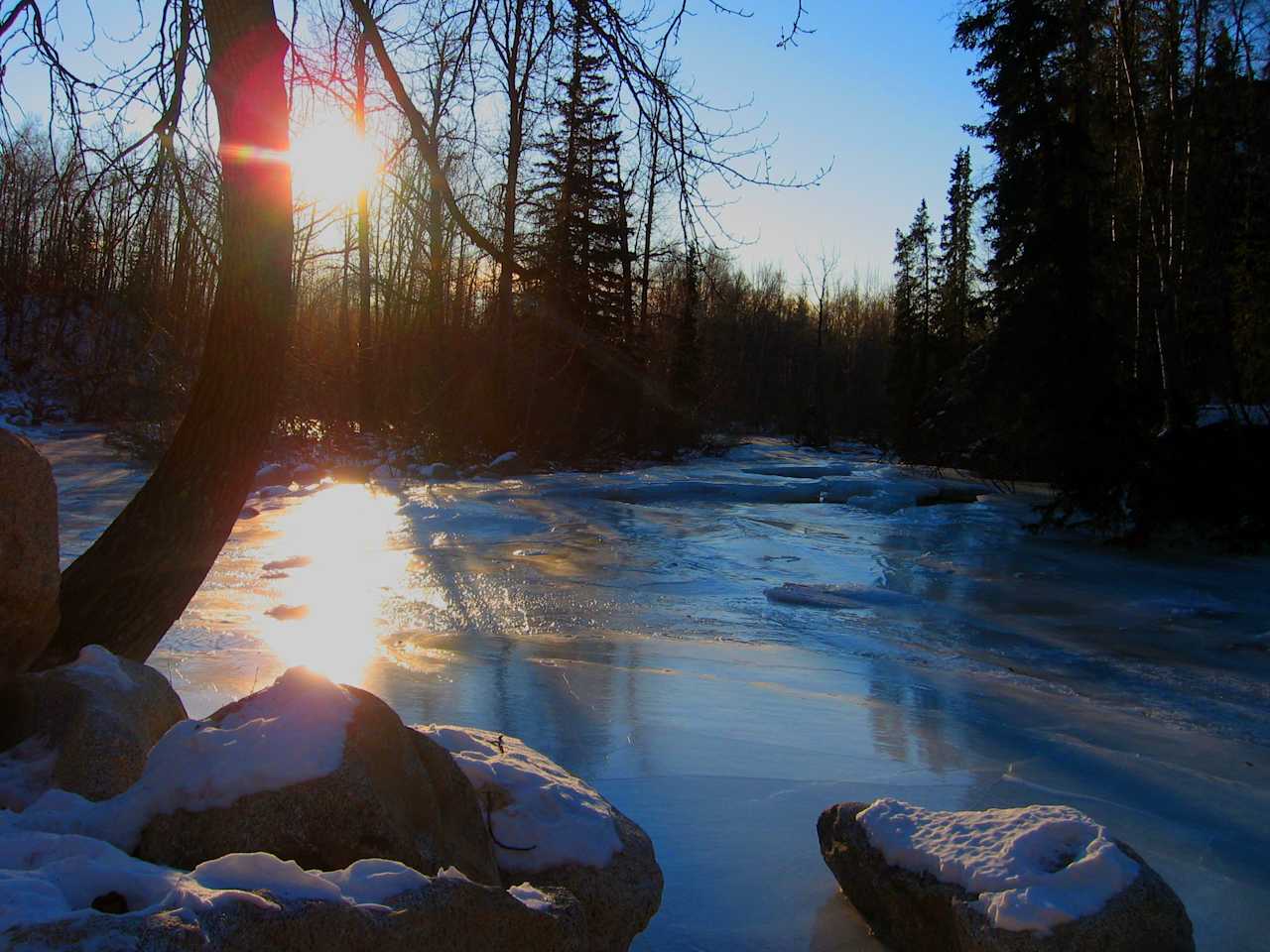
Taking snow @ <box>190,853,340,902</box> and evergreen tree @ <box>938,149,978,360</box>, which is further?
evergreen tree @ <box>938,149,978,360</box>

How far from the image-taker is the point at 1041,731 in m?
5.40

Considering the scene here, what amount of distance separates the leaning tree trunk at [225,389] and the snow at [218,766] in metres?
1.57

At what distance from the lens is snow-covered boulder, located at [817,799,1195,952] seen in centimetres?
251

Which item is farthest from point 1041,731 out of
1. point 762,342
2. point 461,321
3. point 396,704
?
point 762,342

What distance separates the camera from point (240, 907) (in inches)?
66.5

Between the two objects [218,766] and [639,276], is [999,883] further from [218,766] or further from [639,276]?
[639,276]

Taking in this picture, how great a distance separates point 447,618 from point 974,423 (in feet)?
48.2

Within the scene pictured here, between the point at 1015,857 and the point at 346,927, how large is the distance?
1.90 meters

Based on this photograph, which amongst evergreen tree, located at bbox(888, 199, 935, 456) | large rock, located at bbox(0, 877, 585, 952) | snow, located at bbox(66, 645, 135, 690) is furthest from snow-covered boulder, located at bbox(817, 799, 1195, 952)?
evergreen tree, located at bbox(888, 199, 935, 456)

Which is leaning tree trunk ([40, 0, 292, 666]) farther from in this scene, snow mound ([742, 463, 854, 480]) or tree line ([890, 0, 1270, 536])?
snow mound ([742, 463, 854, 480])

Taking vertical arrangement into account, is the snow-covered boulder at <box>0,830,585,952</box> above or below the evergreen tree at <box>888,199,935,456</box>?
below

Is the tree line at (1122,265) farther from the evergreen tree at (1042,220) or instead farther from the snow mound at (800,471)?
the snow mound at (800,471)

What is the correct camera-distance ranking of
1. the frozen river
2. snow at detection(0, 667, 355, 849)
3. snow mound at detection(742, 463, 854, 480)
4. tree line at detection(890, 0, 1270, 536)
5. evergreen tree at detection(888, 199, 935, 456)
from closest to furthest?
snow at detection(0, 667, 355, 849) → the frozen river → tree line at detection(890, 0, 1270, 536) → snow mound at detection(742, 463, 854, 480) → evergreen tree at detection(888, 199, 935, 456)

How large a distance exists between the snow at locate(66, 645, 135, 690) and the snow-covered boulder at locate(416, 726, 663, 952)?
1094 millimetres
